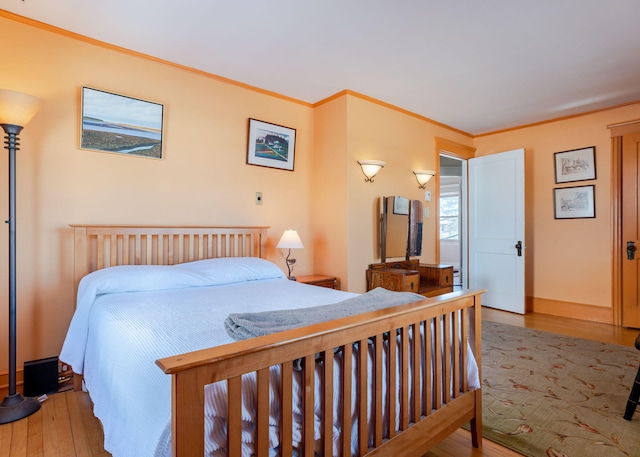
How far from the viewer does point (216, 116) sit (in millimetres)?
3150

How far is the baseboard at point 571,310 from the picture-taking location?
13.1 feet

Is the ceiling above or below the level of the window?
above

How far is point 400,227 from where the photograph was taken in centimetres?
389

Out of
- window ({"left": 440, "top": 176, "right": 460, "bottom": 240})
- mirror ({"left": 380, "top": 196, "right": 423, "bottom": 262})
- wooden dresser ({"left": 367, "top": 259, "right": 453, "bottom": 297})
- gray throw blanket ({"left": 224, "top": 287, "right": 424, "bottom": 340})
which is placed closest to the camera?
gray throw blanket ({"left": 224, "top": 287, "right": 424, "bottom": 340})

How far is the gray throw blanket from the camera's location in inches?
48.0

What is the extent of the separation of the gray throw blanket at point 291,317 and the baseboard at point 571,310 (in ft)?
12.1

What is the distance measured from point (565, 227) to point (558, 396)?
2.77 metres

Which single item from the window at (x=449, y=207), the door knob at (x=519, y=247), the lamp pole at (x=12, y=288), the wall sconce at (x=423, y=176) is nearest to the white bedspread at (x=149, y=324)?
the lamp pole at (x=12, y=288)

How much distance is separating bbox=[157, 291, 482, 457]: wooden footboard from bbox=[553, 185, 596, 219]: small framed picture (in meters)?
3.30

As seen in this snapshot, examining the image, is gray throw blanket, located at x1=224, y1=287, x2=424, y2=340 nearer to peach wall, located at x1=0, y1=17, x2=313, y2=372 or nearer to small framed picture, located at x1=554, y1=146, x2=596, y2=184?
peach wall, located at x1=0, y1=17, x2=313, y2=372

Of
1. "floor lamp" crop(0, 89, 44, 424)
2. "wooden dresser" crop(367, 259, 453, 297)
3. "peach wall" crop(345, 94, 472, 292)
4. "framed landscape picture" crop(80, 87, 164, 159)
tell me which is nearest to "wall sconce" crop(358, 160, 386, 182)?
"peach wall" crop(345, 94, 472, 292)

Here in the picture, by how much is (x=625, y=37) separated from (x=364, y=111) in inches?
80.7

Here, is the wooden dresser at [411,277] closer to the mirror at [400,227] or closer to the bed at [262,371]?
the mirror at [400,227]

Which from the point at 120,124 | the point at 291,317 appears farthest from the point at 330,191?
the point at 291,317
